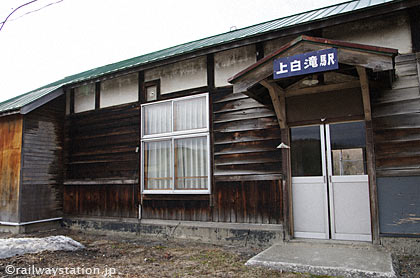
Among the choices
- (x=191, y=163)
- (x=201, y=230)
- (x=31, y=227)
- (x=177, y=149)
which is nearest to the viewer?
(x=201, y=230)

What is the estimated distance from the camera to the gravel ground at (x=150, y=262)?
412cm

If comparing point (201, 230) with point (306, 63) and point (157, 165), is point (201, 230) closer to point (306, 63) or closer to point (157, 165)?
point (157, 165)

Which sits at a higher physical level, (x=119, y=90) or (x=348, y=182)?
(x=119, y=90)

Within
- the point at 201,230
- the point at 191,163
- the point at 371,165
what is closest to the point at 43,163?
the point at 191,163

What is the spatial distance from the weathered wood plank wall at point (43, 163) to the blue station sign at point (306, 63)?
6.13m

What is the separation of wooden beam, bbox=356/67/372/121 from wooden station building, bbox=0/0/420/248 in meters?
0.02

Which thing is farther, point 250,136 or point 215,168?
point 215,168

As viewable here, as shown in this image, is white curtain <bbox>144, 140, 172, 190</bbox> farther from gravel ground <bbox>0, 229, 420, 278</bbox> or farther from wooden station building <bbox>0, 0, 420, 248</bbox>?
gravel ground <bbox>0, 229, 420, 278</bbox>

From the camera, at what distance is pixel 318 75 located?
16.8 ft

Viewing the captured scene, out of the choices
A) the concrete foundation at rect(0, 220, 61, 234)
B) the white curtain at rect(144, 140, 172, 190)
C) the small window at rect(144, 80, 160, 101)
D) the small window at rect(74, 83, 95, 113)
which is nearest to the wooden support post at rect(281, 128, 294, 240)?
the white curtain at rect(144, 140, 172, 190)

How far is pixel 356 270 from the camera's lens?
367 cm

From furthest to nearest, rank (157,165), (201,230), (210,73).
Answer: (157,165), (210,73), (201,230)

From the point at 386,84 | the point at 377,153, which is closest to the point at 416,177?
the point at 377,153

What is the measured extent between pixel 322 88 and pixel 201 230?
129 inches
